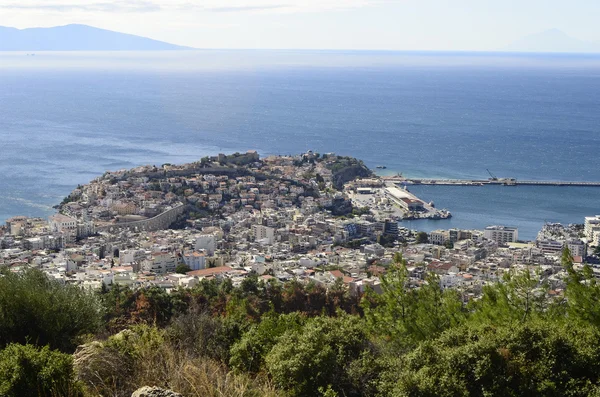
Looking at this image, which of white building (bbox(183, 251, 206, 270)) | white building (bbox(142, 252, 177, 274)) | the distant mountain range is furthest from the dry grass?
the distant mountain range

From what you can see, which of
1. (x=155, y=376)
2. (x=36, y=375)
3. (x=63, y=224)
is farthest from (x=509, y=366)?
(x=63, y=224)

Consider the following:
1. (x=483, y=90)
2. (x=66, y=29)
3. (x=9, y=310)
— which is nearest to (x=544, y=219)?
(x=9, y=310)

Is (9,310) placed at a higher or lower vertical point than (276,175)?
higher

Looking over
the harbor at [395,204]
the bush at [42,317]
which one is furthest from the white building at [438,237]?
the bush at [42,317]

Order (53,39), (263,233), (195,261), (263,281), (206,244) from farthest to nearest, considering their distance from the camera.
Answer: (53,39), (263,233), (206,244), (195,261), (263,281)

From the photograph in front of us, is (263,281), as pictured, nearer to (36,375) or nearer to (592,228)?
(36,375)

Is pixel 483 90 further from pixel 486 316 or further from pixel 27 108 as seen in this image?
pixel 486 316

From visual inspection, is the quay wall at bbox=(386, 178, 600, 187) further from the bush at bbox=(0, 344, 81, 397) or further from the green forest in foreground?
the bush at bbox=(0, 344, 81, 397)
